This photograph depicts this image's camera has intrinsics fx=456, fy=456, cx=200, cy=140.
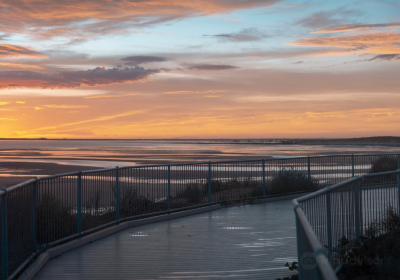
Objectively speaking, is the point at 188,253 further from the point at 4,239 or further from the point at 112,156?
the point at 112,156

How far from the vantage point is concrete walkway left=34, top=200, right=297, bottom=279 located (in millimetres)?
7406

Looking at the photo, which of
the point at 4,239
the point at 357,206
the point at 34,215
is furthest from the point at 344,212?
the point at 34,215

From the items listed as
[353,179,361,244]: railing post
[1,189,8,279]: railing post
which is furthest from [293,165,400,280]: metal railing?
[1,189,8,279]: railing post

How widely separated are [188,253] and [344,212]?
10.1 feet

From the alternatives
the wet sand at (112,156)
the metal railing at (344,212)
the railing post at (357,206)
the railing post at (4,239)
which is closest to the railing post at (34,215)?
the railing post at (4,239)

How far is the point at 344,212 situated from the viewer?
7.25 meters

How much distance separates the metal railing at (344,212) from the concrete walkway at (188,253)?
1.11 metres

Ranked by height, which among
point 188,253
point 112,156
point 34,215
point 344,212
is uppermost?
point 344,212

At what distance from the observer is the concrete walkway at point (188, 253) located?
7406mm

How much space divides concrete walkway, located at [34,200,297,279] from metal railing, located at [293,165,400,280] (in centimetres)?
111

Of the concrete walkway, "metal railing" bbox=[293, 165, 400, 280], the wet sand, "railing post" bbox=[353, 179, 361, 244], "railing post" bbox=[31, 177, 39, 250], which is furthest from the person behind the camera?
the wet sand

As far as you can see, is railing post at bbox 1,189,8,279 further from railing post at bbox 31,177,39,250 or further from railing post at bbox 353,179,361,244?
railing post at bbox 353,179,361,244

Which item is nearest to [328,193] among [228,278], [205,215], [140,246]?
[228,278]

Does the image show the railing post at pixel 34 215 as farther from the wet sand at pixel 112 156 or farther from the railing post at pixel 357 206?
the wet sand at pixel 112 156
